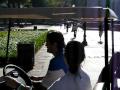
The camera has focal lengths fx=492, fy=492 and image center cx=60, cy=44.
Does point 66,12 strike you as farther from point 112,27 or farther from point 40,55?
point 40,55

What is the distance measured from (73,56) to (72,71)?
0.50 ft

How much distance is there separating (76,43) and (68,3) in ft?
5.27

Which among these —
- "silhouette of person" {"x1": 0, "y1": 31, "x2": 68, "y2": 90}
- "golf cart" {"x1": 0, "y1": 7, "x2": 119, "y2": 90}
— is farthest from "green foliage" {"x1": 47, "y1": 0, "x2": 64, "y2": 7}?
"silhouette of person" {"x1": 0, "y1": 31, "x2": 68, "y2": 90}

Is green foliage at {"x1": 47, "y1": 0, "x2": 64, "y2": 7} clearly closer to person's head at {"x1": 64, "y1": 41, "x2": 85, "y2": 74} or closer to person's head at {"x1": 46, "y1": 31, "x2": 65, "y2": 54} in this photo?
person's head at {"x1": 46, "y1": 31, "x2": 65, "y2": 54}

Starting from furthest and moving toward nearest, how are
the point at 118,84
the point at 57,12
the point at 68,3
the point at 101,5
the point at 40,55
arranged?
the point at 40,55 < the point at 68,3 < the point at 57,12 < the point at 101,5 < the point at 118,84

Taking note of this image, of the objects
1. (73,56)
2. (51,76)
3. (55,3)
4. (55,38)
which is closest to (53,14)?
(55,38)

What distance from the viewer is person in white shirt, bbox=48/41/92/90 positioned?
4.61m

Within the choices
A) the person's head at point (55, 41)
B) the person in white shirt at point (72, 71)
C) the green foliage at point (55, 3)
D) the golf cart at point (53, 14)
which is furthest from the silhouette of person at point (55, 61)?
the green foliage at point (55, 3)

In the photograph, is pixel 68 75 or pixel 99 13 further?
pixel 99 13

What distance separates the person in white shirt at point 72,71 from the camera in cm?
461

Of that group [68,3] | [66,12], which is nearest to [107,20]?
[66,12]

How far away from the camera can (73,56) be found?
461cm

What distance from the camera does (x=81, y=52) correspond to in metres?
4.72

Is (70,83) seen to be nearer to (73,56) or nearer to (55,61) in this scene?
(73,56)
